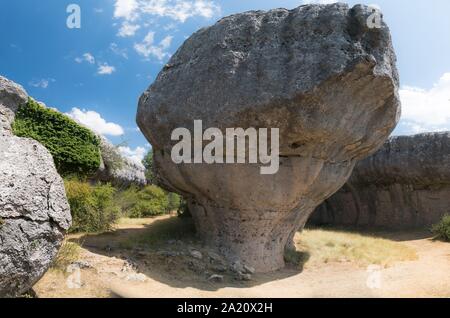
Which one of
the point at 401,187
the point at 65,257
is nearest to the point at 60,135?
the point at 65,257

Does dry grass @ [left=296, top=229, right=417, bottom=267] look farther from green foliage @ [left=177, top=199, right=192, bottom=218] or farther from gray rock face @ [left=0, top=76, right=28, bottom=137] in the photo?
gray rock face @ [left=0, top=76, right=28, bottom=137]

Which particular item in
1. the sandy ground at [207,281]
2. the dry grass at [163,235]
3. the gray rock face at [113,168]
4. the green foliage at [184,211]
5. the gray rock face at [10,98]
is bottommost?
the sandy ground at [207,281]

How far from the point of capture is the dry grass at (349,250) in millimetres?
9766

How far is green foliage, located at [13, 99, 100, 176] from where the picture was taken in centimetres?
1270

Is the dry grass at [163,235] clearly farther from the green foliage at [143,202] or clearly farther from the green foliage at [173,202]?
the green foliage at [173,202]

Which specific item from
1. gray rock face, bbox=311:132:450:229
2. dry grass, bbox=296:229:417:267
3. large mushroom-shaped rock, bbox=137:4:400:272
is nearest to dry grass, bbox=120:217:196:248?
large mushroom-shaped rock, bbox=137:4:400:272

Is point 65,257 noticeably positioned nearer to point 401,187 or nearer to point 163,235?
point 163,235

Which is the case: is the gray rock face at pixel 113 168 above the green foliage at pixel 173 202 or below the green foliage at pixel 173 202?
above

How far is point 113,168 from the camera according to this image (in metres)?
16.4

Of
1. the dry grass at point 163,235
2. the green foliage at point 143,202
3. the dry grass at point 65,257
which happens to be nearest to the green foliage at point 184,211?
the dry grass at point 163,235

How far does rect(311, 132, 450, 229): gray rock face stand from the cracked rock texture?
13.6 meters

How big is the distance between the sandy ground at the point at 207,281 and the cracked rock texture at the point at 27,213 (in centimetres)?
71

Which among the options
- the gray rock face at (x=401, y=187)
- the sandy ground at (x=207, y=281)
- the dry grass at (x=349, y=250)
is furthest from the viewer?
the gray rock face at (x=401, y=187)

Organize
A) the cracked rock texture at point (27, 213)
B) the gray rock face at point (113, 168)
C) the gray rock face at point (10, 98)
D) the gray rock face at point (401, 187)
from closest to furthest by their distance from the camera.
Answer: the cracked rock texture at point (27, 213) → the gray rock face at point (10, 98) → the gray rock face at point (401, 187) → the gray rock face at point (113, 168)
